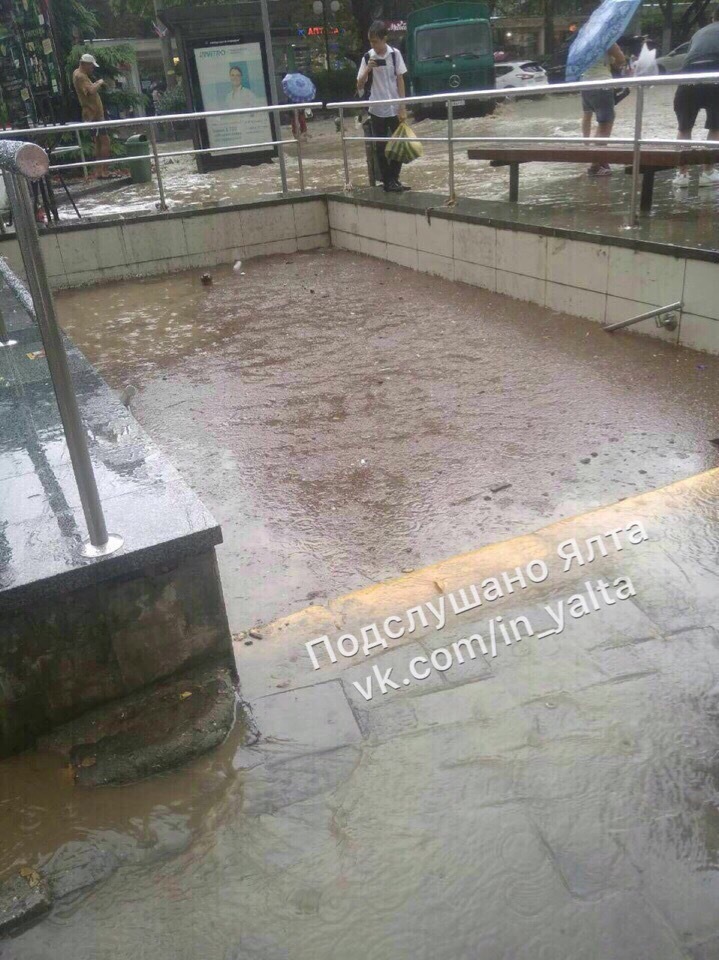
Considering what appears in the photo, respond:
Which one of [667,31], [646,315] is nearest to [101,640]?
[646,315]

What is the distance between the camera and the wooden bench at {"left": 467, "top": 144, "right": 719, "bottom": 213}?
18.0 ft

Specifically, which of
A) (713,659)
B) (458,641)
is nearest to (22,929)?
(458,641)

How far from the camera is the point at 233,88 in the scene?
1268 centimetres

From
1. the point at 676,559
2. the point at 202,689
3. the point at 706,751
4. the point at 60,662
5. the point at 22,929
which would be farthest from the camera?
the point at 676,559

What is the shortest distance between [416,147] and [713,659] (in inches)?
282

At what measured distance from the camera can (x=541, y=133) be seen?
→ 13.9m

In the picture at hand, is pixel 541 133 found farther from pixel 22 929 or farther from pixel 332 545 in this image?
pixel 22 929

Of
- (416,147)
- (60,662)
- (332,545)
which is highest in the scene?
(416,147)

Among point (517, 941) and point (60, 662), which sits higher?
point (60, 662)

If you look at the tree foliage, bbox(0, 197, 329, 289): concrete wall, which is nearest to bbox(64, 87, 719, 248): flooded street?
bbox(0, 197, 329, 289): concrete wall

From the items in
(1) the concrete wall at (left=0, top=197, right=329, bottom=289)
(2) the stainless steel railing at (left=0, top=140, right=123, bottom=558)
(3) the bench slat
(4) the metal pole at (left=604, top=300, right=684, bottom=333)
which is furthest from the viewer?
(1) the concrete wall at (left=0, top=197, right=329, bottom=289)

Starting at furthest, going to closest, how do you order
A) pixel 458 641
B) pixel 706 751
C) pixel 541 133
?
pixel 541 133, pixel 458 641, pixel 706 751

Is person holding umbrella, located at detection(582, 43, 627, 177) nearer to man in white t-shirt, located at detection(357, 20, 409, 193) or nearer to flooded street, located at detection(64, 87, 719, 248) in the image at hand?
flooded street, located at detection(64, 87, 719, 248)

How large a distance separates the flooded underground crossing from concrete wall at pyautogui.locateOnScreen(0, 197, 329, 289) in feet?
13.3
